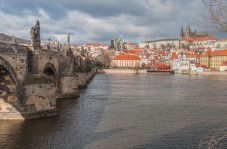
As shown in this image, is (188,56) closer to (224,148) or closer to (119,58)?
(119,58)

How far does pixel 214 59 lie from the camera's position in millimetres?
149250

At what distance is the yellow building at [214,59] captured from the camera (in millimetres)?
145625

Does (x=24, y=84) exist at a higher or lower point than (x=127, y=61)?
lower

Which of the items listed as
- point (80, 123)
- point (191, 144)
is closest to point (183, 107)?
point (80, 123)

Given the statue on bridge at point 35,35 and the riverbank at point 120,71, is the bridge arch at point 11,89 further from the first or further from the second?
the riverbank at point 120,71

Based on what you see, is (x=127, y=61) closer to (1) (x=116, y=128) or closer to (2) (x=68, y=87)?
(2) (x=68, y=87)

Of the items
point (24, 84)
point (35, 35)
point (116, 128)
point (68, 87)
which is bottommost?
point (116, 128)

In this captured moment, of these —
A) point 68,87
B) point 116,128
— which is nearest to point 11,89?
point 116,128

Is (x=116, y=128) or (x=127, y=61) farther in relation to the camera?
Result: (x=127, y=61)

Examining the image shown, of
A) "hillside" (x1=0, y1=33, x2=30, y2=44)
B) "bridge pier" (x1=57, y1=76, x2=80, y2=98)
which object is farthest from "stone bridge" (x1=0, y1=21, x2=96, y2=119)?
"bridge pier" (x1=57, y1=76, x2=80, y2=98)

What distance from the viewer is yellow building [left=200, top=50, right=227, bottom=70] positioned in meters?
146

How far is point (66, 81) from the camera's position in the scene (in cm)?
3831

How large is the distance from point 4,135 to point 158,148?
862 cm

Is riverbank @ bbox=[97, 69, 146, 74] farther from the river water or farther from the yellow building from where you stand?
the river water
